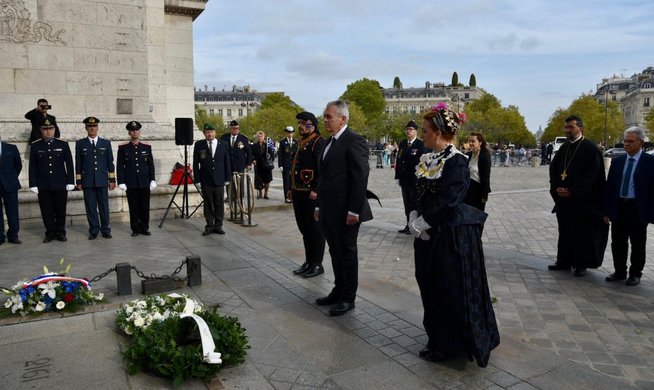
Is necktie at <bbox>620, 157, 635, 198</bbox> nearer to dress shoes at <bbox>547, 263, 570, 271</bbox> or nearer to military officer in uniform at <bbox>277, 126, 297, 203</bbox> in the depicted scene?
dress shoes at <bbox>547, 263, 570, 271</bbox>

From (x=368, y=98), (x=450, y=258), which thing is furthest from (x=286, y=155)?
(x=368, y=98)

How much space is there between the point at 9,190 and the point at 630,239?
960cm

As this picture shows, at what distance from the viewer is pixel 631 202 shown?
659cm

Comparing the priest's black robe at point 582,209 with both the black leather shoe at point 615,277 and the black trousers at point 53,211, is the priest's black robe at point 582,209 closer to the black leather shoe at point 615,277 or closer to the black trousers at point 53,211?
the black leather shoe at point 615,277

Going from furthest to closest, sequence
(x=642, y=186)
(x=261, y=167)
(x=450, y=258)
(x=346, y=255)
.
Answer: (x=261, y=167), (x=642, y=186), (x=346, y=255), (x=450, y=258)

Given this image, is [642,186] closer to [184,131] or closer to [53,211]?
[184,131]

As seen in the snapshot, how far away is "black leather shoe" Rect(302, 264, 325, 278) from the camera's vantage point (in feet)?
22.4

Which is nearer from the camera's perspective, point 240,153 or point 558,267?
point 558,267

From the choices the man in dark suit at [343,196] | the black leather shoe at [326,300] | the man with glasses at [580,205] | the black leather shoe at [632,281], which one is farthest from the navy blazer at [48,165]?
the black leather shoe at [632,281]

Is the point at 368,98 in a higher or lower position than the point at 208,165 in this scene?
higher

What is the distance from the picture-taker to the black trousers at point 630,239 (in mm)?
6531

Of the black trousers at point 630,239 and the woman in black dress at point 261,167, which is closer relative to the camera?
the black trousers at point 630,239

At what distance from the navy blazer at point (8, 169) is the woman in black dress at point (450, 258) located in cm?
757

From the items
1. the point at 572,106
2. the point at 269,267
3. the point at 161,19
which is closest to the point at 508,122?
the point at 572,106
